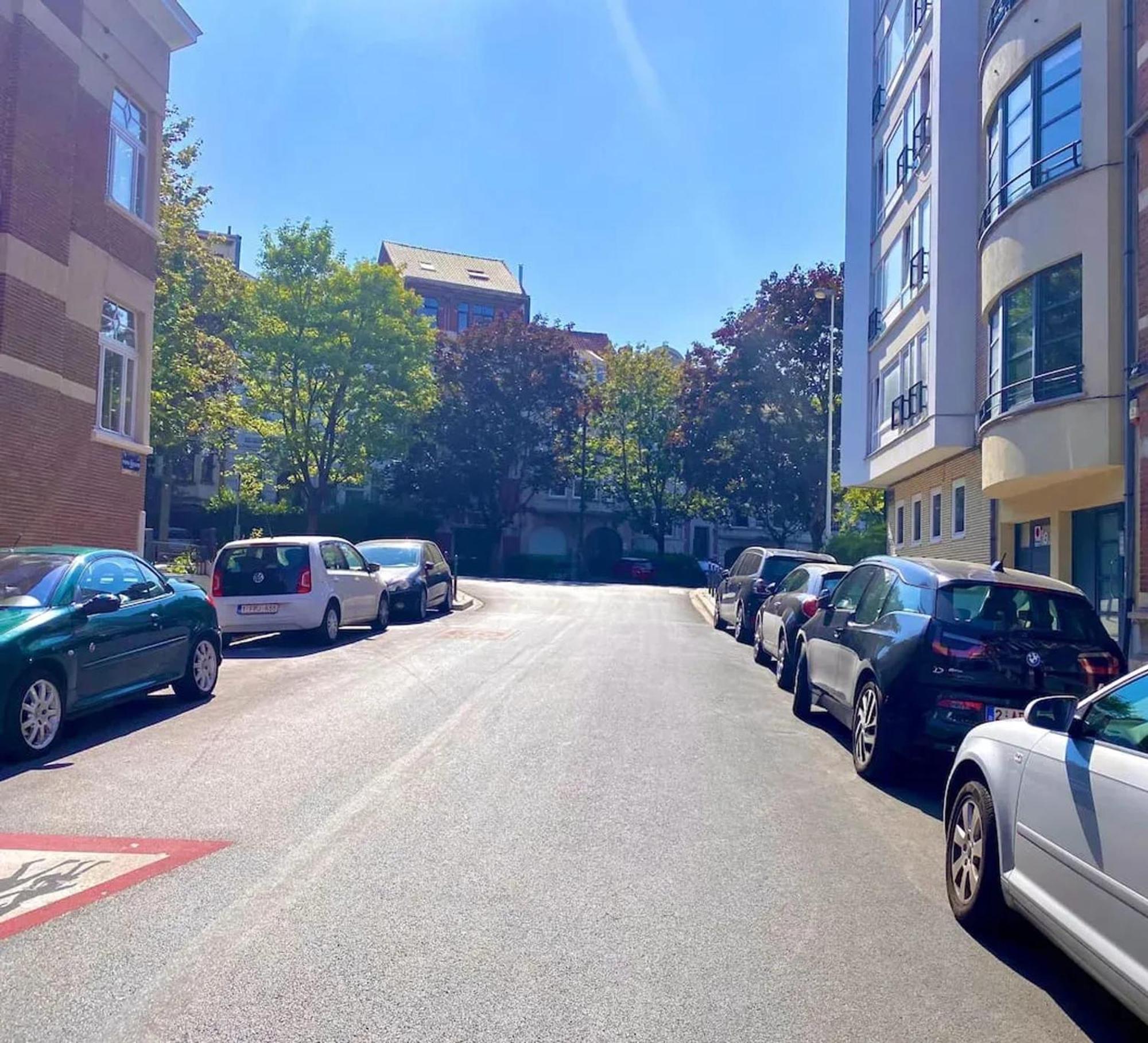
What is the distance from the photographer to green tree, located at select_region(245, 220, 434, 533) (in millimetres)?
43219

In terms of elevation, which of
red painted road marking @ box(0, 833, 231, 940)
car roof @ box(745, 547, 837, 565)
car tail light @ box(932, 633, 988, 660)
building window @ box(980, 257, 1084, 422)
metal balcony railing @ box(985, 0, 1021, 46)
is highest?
metal balcony railing @ box(985, 0, 1021, 46)

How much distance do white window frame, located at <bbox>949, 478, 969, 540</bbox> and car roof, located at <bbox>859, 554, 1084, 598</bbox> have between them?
14.3 metres

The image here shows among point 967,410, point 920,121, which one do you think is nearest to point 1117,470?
point 967,410

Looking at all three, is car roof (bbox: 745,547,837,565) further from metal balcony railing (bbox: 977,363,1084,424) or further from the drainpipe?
the drainpipe

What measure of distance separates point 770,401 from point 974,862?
43185 mm

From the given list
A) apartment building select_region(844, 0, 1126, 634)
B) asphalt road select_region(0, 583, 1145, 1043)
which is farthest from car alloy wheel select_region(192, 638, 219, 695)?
apartment building select_region(844, 0, 1126, 634)

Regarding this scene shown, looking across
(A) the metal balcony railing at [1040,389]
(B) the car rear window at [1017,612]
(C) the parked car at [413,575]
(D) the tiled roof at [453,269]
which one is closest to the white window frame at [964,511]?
(A) the metal balcony railing at [1040,389]

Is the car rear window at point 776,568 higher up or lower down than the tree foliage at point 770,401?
lower down

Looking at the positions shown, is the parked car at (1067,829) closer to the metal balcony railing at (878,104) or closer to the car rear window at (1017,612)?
the car rear window at (1017,612)

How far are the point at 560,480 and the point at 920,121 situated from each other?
34.4 metres

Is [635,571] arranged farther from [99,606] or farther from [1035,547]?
[99,606]

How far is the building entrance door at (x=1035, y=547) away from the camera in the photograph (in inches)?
761

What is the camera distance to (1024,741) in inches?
194

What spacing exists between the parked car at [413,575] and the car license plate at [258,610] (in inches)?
165
